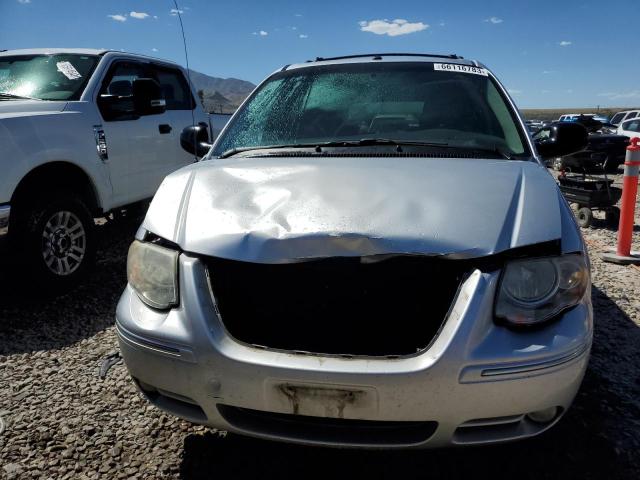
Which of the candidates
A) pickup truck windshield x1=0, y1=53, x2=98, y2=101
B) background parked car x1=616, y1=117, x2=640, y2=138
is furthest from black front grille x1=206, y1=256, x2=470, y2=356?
background parked car x1=616, y1=117, x2=640, y2=138

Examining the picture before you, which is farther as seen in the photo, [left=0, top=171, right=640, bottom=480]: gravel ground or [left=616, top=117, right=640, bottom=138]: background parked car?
[left=616, top=117, right=640, bottom=138]: background parked car

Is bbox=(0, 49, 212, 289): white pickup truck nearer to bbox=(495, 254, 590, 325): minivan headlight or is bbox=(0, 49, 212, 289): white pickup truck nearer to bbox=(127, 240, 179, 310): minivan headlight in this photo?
bbox=(127, 240, 179, 310): minivan headlight

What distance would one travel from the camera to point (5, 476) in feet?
7.04

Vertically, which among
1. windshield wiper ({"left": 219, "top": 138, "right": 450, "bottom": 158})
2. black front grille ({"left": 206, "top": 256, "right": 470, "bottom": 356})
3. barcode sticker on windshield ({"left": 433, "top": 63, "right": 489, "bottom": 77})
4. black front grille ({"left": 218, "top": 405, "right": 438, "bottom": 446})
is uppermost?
barcode sticker on windshield ({"left": 433, "top": 63, "right": 489, "bottom": 77})

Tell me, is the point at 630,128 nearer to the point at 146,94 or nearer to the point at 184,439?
the point at 146,94

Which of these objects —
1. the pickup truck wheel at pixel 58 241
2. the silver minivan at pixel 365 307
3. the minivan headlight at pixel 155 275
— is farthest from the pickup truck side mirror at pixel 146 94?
the minivan headlight at pixel 155 275

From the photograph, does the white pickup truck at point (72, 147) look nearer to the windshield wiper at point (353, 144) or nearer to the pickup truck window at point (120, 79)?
the pickup truck window at point (120, 79)

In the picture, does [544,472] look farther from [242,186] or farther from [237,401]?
[242,186]

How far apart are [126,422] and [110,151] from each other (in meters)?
2.86

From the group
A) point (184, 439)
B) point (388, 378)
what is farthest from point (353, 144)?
point (184, 439)

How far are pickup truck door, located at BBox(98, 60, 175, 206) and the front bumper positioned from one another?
3292 mm

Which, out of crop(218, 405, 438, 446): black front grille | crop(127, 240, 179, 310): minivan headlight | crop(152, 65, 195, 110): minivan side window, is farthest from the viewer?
crop(152, 65, 195, 110): minivan side window

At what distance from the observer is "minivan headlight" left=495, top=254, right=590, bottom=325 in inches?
65.7

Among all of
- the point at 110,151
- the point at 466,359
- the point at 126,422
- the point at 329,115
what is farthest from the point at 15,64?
the point at 466,359
